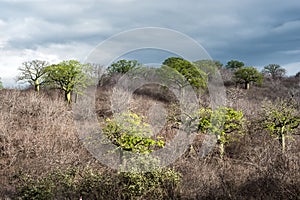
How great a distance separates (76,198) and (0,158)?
5764mm

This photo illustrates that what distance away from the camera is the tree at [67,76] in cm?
2504

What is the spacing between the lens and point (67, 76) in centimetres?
2530

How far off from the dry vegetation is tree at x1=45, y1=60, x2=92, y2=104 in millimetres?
1177

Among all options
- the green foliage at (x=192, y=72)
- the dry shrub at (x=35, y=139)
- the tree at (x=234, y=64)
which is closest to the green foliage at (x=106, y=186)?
the dry shrub at (x=35, y=139)

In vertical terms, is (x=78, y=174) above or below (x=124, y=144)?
below

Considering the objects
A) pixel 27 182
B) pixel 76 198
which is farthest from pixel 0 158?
pixel 76 198

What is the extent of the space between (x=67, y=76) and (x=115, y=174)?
1840cm

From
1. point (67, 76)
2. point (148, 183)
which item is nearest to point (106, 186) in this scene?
point (148, 183)

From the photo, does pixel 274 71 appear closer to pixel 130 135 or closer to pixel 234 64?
pixel 234 64

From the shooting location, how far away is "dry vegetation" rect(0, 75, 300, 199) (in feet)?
23.6

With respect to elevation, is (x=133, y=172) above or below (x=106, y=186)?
above

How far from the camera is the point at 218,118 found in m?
15.0

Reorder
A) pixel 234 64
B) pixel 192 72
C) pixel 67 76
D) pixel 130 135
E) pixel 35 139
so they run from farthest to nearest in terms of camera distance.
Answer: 1. pixel 234 64
2. pixel 67 76
3. pixel 192 72
4. pixel 35 139
5. pixel 130 135

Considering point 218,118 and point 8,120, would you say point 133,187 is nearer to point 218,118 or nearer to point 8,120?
point 218,118
